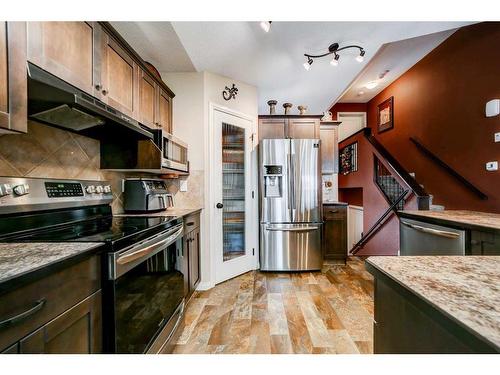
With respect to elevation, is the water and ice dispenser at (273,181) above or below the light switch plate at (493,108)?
below

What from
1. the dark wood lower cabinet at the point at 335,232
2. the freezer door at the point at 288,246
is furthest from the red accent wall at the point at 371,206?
the freezer door at the point at 288,246

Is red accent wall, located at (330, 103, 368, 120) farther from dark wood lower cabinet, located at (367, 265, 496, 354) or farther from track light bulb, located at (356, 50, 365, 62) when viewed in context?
dark wood lower cabinet, located at (367, 265, 496, 354)

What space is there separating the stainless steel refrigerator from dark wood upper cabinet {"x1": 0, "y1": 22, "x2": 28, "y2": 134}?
241 centimetres

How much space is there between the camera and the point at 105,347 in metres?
1.00

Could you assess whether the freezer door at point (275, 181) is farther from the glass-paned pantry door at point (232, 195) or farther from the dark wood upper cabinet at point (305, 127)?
the dark wood upper cabinet at point (305, 127)

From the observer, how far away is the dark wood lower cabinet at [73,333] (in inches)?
27.8

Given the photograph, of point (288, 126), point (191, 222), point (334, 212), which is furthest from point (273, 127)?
point (191, 222)

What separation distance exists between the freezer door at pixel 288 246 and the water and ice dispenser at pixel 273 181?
0.43 meters

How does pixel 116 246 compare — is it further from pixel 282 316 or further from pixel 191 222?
pixel 282 316

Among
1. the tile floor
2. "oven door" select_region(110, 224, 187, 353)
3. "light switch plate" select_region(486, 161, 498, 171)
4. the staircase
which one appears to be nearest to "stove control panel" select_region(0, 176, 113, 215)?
"oven door" select_region(110, 224, 187, 353)

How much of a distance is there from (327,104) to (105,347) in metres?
4.48

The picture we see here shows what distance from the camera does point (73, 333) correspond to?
2.78 feet

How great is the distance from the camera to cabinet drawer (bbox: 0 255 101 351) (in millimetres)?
630
